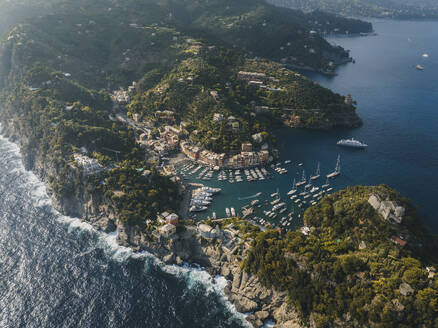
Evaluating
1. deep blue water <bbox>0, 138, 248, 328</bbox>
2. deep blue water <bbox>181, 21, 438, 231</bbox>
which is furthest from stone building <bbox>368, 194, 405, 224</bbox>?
deep blue water <bbox>0, 138, 248, 328</bbox>

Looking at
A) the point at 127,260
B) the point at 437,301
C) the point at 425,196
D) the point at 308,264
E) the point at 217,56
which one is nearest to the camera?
the point at 437,301

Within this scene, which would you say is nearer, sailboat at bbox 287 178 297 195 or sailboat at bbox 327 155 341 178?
sailboat at bbox 287 178 297 195

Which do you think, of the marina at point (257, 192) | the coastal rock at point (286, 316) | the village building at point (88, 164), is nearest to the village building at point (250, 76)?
the marina at point (257, 192)

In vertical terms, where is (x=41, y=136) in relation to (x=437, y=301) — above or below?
below

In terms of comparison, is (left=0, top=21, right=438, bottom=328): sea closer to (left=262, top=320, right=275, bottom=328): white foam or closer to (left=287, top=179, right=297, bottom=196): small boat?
(left=287, top=179, right=297, bottom=196): small boat

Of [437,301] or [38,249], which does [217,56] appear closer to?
[38,249]

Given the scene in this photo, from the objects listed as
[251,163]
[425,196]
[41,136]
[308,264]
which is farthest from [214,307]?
[41,136]

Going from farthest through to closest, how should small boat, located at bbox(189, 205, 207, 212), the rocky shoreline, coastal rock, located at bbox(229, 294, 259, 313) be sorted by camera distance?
small boat, located at bbox(189, 205, 207, 212)
coastal rock, located at bbox(229, 294, 259, 313)
the rocky shoreline

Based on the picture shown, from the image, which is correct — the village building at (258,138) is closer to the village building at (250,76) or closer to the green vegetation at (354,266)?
the green vegetation at (354,266)
